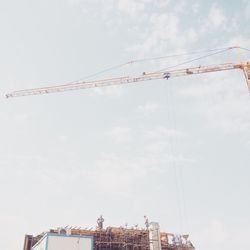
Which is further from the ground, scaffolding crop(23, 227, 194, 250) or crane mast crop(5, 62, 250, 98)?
crane mast crop(5, 62, 250, 98)

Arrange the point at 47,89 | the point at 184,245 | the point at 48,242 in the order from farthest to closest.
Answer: the point at 47,89, the point at 184,245, the point at 48,242

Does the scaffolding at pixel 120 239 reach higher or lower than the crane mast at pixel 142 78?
lower

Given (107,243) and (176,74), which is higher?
(176,74)

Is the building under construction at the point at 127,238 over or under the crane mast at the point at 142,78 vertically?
under

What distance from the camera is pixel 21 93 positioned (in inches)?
2352

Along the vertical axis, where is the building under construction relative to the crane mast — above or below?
below

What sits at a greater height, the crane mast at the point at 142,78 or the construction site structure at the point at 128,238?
the crane mast at the point at 142,78

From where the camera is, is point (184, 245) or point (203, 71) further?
point (203, 71)

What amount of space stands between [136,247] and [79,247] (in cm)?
1123

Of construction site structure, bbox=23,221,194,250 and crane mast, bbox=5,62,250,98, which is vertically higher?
crane mast, bbox=5,62,250,98

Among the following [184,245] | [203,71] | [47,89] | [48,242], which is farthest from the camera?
[47,89]

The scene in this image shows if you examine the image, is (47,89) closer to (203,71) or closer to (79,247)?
(203,71)

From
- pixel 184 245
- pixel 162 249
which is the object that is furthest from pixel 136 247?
pixel 184 245

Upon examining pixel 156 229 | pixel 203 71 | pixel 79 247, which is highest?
pixel 203 71
